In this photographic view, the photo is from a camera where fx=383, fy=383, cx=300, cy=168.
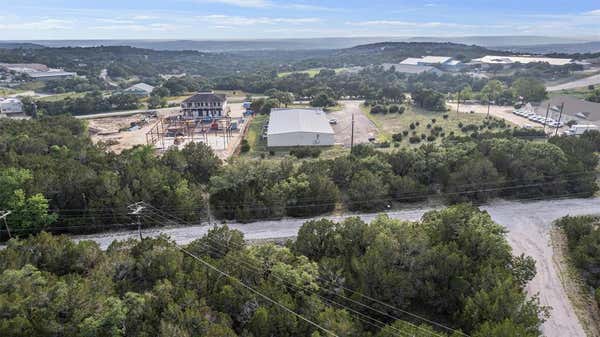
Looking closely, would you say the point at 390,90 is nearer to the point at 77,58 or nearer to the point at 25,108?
the point at 25,108

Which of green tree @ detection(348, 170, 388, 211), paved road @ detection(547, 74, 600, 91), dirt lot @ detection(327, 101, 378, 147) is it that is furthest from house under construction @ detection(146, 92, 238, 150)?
paved road @ detection(547, 74, 600, 91)

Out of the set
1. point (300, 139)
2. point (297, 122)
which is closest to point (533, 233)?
point (300, 139)

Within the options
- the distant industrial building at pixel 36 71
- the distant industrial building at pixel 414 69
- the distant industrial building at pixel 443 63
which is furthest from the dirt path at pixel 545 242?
the distant industrial building at pixel 36 71

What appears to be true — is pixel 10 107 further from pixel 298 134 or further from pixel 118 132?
pixel 298 134

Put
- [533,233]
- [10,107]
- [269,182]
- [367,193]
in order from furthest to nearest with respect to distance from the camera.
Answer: [10,107] → [269,182] → [367,193] → [533,233]

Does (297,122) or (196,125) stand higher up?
(297,122)

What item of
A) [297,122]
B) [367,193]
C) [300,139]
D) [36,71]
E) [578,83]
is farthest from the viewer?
[36,71]

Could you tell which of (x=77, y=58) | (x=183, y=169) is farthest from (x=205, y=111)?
(x=77, y=58)

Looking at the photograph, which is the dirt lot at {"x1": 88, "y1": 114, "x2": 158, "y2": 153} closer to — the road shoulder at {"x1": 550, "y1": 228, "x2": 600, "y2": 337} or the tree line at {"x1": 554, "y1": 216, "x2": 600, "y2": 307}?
the road shoulder at {"x1": 550, "y1": 228, "x2": 600, "y2": 337}
